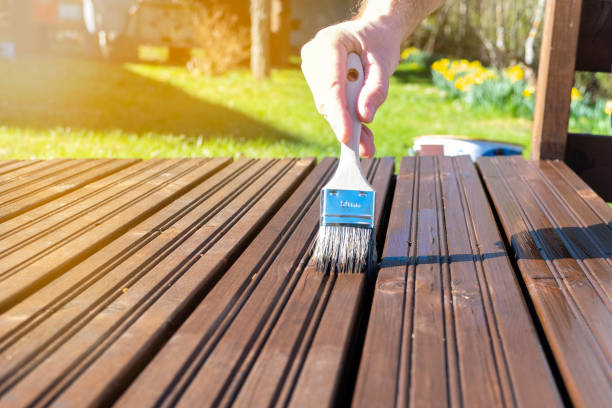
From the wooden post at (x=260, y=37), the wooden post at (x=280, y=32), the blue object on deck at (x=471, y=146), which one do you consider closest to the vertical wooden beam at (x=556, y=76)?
the blue object on deck at (x=471, y=146)

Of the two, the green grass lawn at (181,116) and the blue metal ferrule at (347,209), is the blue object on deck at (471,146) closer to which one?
the green grass lawn at (181,116)

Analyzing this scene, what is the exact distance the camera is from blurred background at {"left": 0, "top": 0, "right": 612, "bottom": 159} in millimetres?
5074

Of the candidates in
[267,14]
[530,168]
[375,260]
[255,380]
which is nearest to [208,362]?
[255,380]

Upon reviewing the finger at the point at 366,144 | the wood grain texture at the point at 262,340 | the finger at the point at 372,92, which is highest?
Result: the finger at the point at 372,92

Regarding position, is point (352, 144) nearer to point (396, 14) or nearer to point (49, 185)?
point (396, 14)

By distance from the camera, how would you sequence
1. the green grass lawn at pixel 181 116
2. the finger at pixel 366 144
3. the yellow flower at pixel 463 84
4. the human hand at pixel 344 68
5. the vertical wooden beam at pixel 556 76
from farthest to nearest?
the yellow flower at pixel 463 84 → the green grass lawn at pixel 181 116 → the vertical wooden beam at pixel 556 76 → the finger at pixel 366 144 → the human hand at pixel 344 68

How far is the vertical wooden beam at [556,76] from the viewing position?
7.84ft

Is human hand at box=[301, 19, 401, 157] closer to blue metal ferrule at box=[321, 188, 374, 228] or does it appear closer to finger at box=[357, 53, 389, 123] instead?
finger at box=[357, 53, 389, 123]

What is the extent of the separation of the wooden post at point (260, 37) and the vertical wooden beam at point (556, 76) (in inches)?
239

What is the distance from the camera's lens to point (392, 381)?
831mm

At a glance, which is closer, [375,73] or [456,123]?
[375,73]

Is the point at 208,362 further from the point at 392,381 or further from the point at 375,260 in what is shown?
the point at 375,260

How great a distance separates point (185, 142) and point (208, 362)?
3.95 m

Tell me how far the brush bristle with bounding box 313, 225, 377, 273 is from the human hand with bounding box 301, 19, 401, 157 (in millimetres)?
158
